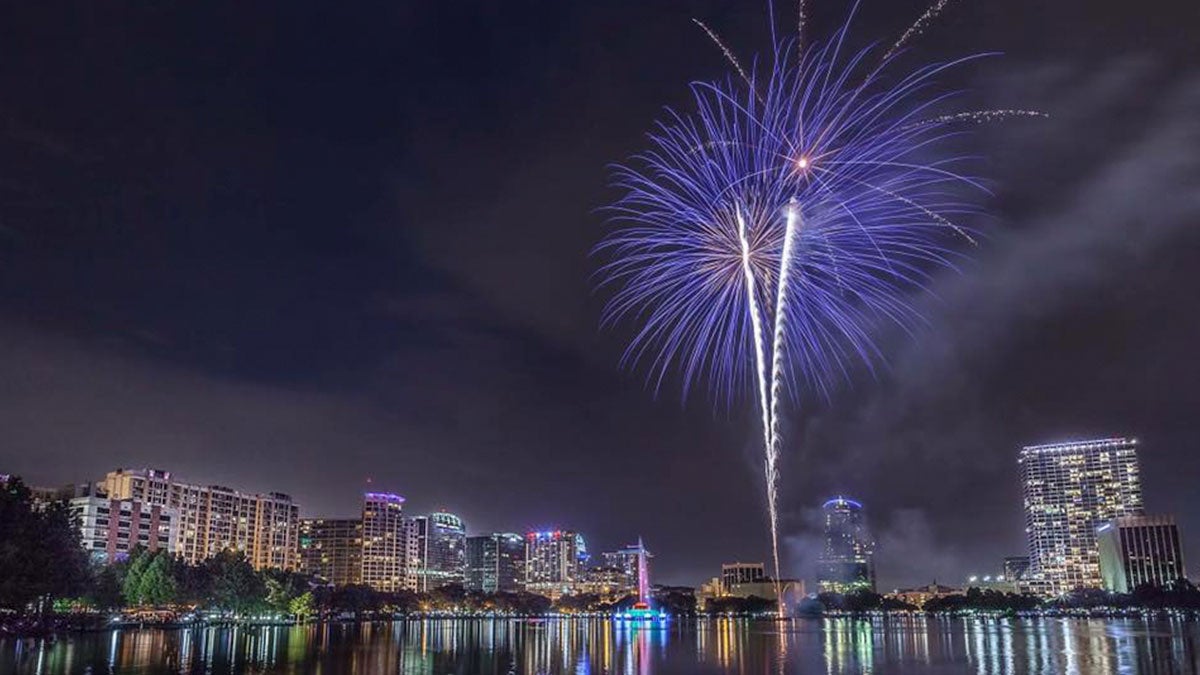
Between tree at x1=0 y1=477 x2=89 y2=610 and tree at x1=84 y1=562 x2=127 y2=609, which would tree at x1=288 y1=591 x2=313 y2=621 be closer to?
tree at x1=84 y1=562 x2=127 y2=609

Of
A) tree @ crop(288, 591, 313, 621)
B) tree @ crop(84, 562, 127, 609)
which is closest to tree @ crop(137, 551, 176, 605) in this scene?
Result: tree @ crop(84, 562, 127, 609)

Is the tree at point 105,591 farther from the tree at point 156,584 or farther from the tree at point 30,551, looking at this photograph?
the tree at point 30,551

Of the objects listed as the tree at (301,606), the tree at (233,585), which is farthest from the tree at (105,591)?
the tree at (301,606)

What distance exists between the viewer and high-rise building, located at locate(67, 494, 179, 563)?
170250mm

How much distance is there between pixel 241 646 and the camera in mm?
75500

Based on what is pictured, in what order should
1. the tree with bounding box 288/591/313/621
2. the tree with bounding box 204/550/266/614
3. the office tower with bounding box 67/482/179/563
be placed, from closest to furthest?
the tree with bounding box 204/550/266/614
the tree with bounding box 288/591/313/621
the office tower with bounding box 67/482/179/563

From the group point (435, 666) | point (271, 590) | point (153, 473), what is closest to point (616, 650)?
point (435, 666)

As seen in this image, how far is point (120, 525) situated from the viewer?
585 ft

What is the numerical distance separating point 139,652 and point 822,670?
45400 millimetres

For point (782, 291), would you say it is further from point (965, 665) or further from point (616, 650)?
point (616, 650)

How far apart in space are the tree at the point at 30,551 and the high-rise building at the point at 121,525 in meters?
→ 90.1

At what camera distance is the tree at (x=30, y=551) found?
62.5 m

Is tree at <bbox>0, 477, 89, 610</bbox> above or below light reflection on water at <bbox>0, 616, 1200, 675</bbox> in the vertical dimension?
above

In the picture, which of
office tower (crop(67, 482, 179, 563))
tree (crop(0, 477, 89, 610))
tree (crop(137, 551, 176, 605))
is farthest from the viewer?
office tower (crop(67, 482, 179, 563))
